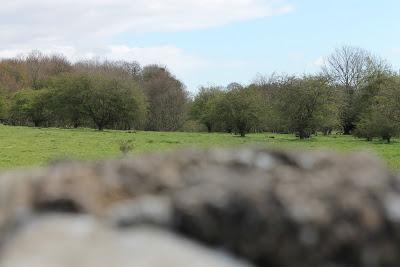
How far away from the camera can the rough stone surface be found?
243cm

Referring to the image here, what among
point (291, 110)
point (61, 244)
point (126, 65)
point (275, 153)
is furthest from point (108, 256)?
point (126, 65)

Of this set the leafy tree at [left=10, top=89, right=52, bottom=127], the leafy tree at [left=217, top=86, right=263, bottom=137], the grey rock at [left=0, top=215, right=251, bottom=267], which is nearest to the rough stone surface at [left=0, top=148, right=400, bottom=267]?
the grey rock at [left=0, top=215, right=251, bottom=267]

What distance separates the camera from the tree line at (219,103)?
163ft

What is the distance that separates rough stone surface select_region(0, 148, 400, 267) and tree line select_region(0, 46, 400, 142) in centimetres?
4349

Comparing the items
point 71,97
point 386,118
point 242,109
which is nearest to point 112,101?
point 71,97

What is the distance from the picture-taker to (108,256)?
2338 millimetres

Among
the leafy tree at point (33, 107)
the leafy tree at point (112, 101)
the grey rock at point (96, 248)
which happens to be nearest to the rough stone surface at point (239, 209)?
the grey rock at point (96, 248)

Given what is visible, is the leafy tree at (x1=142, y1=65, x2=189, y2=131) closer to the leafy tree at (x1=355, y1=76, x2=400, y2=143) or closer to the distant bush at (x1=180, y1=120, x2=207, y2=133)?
the distant bush at (x1=180, y1=120, x2=207, y2=133)

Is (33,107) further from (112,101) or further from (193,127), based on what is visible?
(193,127)

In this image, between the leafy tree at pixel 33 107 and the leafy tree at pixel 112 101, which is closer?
the leafy tree at pixel 112 101

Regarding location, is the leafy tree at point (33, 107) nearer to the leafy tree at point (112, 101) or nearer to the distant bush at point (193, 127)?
the leafy tree at point (112, 101)

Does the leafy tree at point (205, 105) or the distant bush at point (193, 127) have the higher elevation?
the leafy tree at point (205, 105)

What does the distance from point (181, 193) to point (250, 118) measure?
53.1 m

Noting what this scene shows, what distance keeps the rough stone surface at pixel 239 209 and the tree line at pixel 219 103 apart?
43.5 meters
